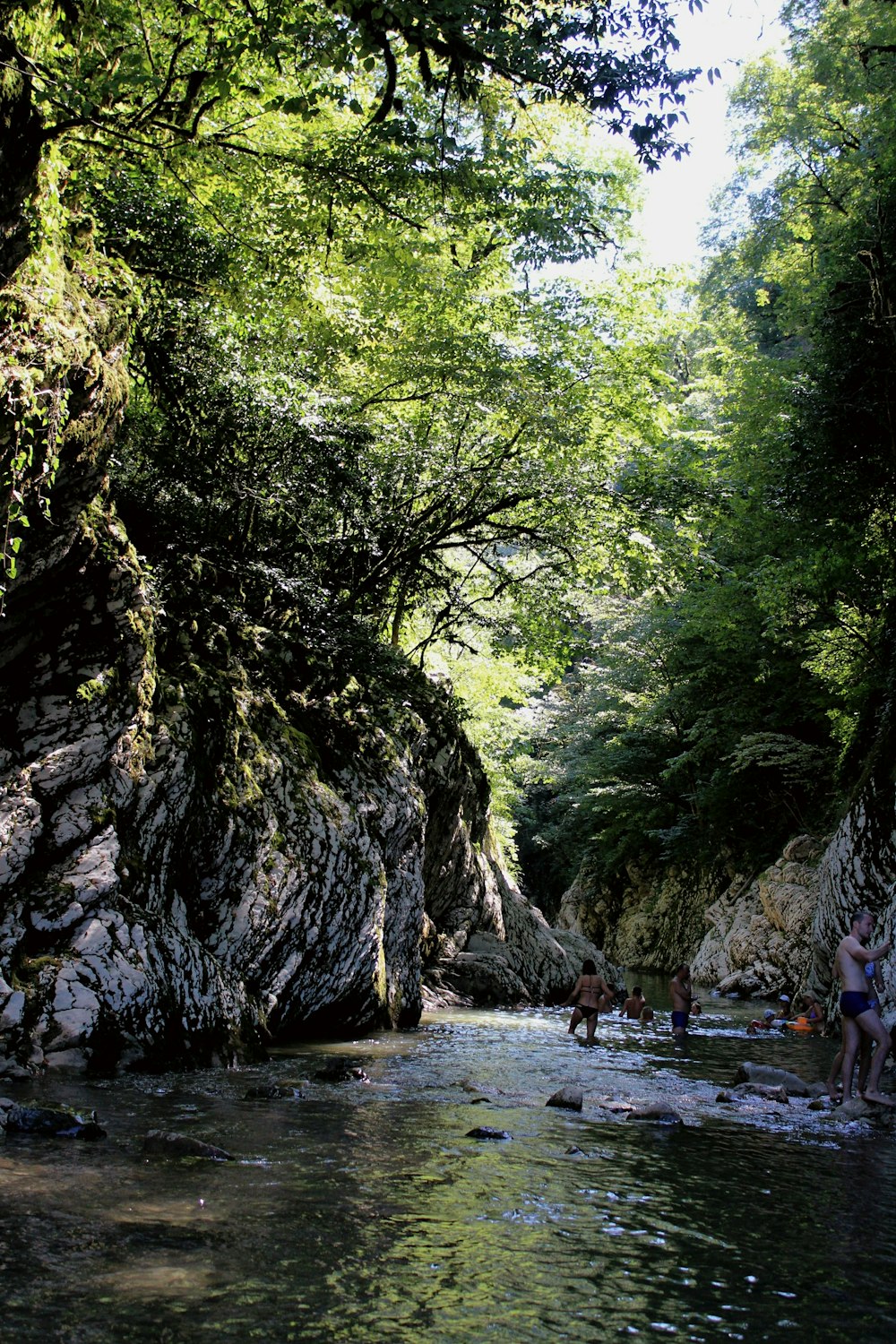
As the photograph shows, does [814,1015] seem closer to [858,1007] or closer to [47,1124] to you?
[858,1007]

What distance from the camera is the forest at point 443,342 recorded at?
7.07 m

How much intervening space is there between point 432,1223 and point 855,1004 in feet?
18.8

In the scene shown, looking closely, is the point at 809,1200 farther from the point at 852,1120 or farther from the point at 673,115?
the point at 673,115

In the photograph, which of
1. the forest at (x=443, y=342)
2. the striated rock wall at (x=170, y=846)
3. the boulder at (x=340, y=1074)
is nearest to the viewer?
the forest at (x=443, y=342)

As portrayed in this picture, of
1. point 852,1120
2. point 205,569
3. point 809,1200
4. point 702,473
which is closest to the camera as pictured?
point 809,1200

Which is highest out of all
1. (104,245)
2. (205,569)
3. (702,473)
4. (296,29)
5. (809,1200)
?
(702,473)

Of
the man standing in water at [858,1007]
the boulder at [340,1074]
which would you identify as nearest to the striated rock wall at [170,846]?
the boulder at [340,1074]

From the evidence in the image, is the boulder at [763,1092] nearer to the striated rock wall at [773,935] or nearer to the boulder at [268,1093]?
the boulder at [268,1093]

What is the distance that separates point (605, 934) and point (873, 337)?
83.7ft

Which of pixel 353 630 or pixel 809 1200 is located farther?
pixel 353 630

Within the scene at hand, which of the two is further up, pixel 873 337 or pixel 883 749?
pixel 873 337

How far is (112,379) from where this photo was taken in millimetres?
8219

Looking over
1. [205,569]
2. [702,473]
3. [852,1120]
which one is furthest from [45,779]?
[702,473]

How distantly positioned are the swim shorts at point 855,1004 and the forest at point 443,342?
712 centimetres
